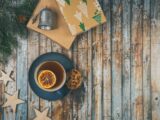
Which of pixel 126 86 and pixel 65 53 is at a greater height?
pixel 65 53

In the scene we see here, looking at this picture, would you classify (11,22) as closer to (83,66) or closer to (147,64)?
(83,66)

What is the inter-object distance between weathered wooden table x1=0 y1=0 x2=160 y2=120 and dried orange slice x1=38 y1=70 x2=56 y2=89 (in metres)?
0.15

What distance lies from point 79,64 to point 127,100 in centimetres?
44

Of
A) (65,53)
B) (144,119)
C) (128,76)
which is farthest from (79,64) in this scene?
(144,119)

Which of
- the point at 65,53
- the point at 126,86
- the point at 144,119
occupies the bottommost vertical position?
the point at 144,119

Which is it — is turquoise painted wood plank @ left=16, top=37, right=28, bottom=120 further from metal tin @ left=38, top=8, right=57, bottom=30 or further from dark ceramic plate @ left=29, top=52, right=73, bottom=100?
metal tin @ left=38, top=8, right=57, bottom=30

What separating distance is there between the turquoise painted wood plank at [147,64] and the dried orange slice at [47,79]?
0.67 metres

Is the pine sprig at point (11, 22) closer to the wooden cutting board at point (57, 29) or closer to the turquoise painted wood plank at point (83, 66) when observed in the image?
the wooden cutting board at point (57, 29)

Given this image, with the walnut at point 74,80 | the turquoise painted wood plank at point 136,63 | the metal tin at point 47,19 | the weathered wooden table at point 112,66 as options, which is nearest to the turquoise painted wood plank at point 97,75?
the weathered wooden table at point 112,66

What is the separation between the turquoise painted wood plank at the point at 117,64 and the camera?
3775mm

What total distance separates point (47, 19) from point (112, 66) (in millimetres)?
594

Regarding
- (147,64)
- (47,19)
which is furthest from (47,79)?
(147,64)

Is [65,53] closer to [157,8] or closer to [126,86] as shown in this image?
[126,86]

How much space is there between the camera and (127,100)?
3766 millimetres
